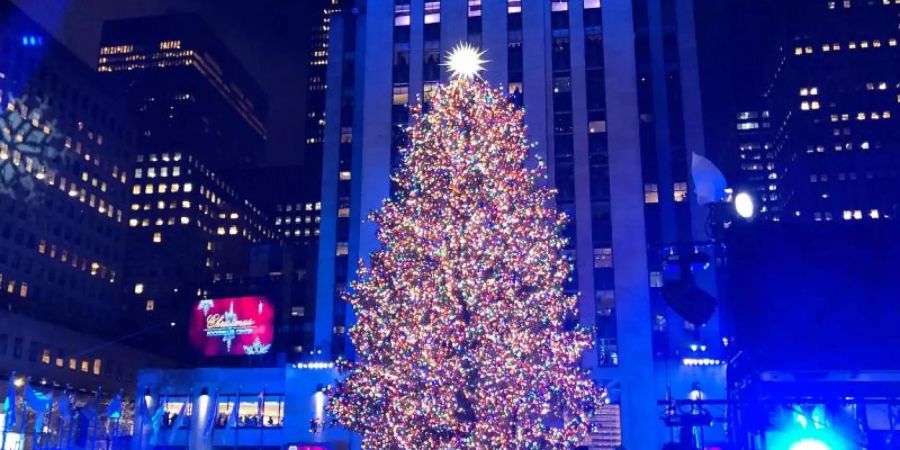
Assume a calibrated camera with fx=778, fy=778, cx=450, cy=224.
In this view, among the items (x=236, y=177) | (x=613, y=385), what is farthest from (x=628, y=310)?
(x=236, y=177)

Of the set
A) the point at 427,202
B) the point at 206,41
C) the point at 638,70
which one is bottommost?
the point at 427,202

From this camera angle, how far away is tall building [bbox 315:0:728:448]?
44969mm

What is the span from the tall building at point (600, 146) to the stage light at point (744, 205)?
3397 cm

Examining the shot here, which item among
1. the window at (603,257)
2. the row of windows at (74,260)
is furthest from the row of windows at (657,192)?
the row of windows at (74,260)

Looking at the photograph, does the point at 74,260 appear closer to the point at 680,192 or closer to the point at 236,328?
the point at 236,328

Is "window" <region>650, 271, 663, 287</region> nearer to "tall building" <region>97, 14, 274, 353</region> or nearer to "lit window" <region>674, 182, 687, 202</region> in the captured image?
"lit window" <region>674, 182, 687, 202</region>

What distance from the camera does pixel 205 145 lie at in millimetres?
154500

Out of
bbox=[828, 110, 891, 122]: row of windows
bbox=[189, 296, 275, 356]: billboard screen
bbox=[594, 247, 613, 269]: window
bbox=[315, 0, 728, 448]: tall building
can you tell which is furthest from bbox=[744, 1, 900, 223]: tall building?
bbox=[189, 296, 275, 356]: billboard screen

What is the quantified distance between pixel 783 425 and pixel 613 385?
1388 inches

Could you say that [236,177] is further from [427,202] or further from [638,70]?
[427,202]

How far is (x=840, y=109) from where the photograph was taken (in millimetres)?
128875

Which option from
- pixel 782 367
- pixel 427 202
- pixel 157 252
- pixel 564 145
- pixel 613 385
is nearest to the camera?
pixel 782 367

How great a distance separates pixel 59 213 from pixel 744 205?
9885 centimetres

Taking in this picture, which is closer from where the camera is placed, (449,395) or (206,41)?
(449,395)
